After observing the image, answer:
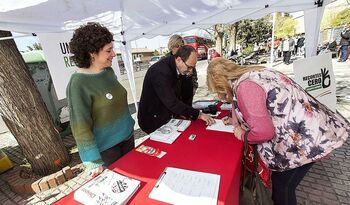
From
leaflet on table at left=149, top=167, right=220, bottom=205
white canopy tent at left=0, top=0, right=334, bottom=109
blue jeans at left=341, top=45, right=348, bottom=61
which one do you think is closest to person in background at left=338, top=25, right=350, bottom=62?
blue jeans at left=341, top=45, right=348, bottom=61

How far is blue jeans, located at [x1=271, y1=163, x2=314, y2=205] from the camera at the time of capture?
1442 mm

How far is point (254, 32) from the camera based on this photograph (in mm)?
27906

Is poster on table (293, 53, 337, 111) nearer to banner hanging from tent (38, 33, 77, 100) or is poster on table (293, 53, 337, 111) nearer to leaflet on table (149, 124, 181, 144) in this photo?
leaflet on table (149, 124, 181, 144)

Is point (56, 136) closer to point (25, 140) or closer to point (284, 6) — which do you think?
point (25, 140)

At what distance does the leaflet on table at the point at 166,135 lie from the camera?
1.78 meters

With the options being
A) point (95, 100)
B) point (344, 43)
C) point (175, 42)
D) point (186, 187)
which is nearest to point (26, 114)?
point (95, 100)

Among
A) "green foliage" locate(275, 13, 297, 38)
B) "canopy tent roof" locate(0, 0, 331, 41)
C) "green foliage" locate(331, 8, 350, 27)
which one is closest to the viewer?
"canopy tent roof" locate(0, 0, 331, 41)

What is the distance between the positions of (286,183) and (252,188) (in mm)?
298

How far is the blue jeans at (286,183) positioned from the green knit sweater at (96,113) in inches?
49.1

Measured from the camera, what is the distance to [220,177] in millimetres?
1219

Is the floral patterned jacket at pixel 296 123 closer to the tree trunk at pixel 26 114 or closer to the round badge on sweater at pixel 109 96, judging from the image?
the round badge on sweater at pixel 109 96

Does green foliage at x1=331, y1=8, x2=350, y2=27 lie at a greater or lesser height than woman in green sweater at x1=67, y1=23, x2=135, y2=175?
greater

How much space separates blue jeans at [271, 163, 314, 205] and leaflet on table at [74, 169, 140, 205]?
3.37 ft

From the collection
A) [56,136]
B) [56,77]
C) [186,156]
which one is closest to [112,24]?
[56,77]
